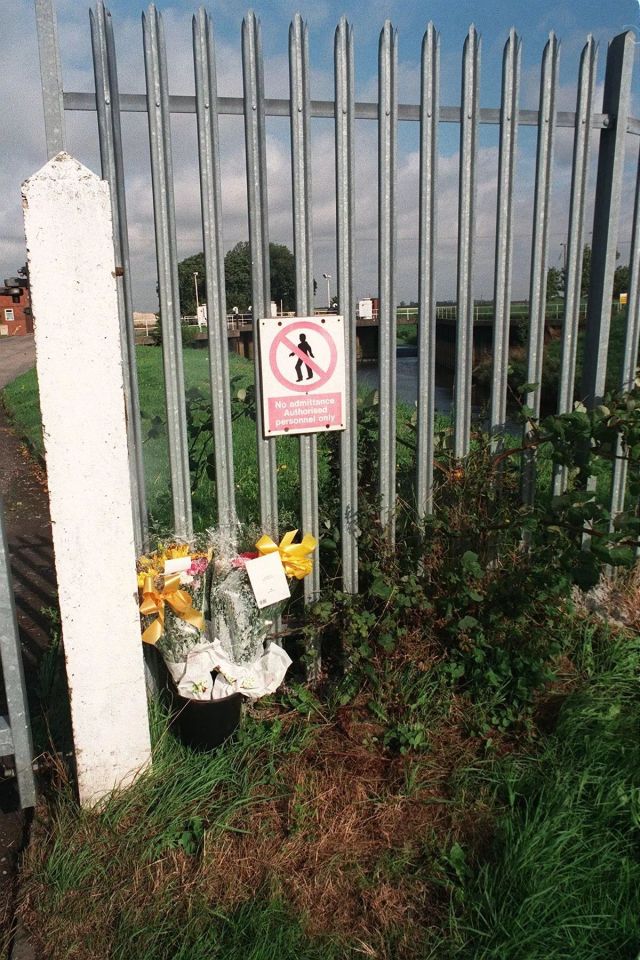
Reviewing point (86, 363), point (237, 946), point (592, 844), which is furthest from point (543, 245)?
point (237, 946)

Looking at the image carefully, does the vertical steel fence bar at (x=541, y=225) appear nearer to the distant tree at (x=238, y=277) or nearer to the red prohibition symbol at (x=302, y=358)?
the red prohibition symbol at (x=302, y=358)

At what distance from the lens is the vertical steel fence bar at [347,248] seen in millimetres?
2904

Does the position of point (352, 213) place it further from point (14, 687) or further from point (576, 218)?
point (14, 687)

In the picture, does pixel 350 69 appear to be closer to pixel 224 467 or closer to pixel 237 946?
pixel 224 467

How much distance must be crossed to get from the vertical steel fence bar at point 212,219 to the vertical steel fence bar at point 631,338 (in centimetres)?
196

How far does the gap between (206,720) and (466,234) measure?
2.31 metres

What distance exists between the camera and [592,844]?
2.41 metres

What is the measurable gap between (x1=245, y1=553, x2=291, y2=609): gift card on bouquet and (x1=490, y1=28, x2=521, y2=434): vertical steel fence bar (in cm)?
124

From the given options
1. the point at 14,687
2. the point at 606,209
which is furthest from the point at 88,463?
the point at 606,209

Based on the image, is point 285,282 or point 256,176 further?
point 285,282

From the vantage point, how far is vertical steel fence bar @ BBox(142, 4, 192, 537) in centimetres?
268

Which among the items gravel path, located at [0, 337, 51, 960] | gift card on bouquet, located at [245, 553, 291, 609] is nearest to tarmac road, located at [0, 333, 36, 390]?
gravel path, located at [0, 337, 51, 960]

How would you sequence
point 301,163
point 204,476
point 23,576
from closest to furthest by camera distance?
1. point 301,163
2. point 204,476
3. point 23,576

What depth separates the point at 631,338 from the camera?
3.73 metres
